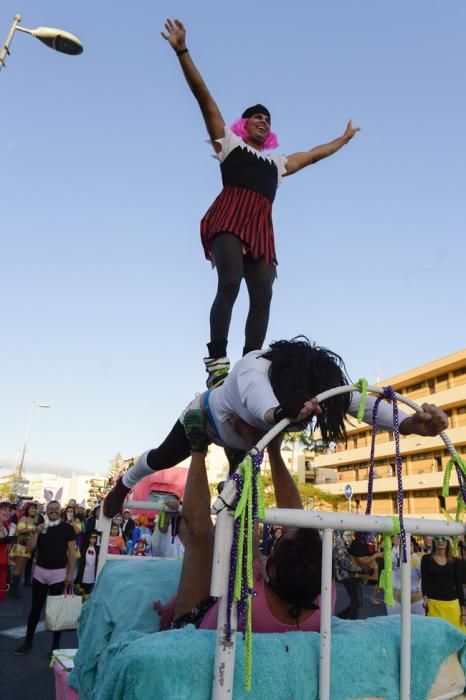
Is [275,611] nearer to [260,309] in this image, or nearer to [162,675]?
[162,675]

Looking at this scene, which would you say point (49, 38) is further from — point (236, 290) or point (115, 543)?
point (115, 543)

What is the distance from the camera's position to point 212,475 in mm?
63312

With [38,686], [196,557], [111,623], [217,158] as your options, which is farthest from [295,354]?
[38,686]

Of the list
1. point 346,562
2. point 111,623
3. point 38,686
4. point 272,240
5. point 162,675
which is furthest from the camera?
point 346,562

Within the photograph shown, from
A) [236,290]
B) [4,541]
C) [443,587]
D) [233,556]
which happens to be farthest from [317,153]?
[4,541]

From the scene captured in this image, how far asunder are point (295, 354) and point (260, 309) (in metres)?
1.10

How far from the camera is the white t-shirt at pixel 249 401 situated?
1.96m

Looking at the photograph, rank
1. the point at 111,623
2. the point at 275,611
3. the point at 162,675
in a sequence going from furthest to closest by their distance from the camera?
the point at 111,623, the point at 275,611, the point at 162,675

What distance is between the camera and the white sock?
10.3ft

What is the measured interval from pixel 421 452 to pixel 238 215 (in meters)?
38.1

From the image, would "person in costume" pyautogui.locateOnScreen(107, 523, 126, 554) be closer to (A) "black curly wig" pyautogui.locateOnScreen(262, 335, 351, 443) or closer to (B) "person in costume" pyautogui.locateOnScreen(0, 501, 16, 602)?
(B) "person in costume" pyautogui.locateOnScreen(0, 501, 16, 602)

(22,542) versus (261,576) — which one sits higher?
(261,576)

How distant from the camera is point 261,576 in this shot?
6.51 ft

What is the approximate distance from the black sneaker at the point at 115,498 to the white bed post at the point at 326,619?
198 cm
